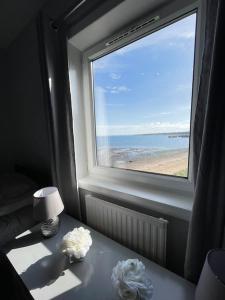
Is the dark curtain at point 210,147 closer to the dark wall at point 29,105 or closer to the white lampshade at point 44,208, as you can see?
the white lampshade at point 44,208

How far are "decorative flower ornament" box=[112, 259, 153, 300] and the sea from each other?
710 millimetres

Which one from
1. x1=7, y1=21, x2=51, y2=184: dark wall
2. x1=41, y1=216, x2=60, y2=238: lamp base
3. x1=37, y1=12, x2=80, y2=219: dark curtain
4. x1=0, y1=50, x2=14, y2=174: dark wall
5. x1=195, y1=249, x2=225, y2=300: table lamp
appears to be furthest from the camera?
x1=0, y1=50, x2=14, y2=174: dark wall

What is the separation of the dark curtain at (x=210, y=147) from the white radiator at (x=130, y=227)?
215 mm

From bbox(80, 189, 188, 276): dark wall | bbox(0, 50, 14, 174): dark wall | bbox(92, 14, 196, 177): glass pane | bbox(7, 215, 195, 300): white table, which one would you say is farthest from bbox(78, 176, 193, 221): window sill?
bbox(0, 50, 14, 174): dark wall

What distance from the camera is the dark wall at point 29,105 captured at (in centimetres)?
167

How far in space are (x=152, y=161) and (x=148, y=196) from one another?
279 millimetres

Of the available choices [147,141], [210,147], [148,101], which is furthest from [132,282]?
[148,101]

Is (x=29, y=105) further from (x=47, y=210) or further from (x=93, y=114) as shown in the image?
(x=47, y=210)

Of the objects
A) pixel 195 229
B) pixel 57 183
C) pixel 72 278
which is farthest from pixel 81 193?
pixel 195 229

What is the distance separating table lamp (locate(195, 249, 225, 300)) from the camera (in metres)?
0.42

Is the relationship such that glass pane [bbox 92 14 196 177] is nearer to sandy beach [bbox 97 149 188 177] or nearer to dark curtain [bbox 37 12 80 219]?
sandy beach [bbox 97 149 188 177]

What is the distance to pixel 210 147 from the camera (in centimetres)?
66

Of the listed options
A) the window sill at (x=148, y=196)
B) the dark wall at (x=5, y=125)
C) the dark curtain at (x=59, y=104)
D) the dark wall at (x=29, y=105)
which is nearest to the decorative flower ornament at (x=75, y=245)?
the window sill at (x=148, y=196)

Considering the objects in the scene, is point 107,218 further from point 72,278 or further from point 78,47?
point 78,47
